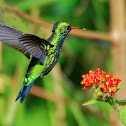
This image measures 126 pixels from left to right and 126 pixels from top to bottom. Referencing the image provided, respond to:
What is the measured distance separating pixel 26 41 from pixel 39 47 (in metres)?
0.06

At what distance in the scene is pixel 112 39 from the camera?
1.70m

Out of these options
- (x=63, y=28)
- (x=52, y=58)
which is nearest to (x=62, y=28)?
(x=63, y=28)

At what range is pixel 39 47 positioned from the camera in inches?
39.0

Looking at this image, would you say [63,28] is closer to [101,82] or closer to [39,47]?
[39,47]

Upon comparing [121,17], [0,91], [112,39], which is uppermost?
[121,17]

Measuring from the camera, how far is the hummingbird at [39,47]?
989 mm

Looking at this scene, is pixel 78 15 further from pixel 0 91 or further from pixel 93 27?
pixel 0 91

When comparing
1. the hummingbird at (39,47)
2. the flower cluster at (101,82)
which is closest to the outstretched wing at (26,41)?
the hummingbird at (39,47)

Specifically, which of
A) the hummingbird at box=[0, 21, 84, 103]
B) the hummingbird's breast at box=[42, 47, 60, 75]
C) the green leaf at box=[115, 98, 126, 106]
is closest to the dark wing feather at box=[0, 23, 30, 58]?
the hummingbird at box=[0, 21, 84, 103]

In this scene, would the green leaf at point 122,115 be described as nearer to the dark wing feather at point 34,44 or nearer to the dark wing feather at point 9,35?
the dark wing feather at point 34,44

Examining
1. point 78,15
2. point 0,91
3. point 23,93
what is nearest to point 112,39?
point 78,15

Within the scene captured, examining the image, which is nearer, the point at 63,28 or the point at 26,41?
the point at 26,41

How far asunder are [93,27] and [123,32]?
0.61m

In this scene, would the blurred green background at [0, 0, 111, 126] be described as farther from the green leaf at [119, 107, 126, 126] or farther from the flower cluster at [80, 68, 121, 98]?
the green leaf at [119, 107, 126, 126]
